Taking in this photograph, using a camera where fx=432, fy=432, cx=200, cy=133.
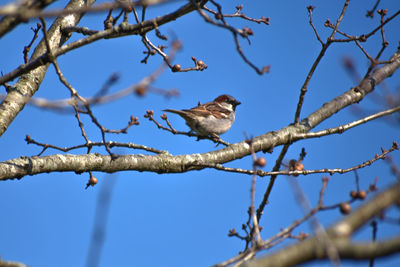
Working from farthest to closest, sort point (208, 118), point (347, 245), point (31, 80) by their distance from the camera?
point (208, 118)
point (31, 80)
point (347, 245)

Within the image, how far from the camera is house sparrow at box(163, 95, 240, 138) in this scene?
24.7ft

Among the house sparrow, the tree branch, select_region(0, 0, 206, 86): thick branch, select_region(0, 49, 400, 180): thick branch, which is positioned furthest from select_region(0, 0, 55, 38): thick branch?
the house sparrow

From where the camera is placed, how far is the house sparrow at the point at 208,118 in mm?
7531

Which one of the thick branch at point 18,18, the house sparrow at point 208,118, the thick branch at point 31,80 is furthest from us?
the house sparrow at point 208,118

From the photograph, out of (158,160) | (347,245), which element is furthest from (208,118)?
(347,245)

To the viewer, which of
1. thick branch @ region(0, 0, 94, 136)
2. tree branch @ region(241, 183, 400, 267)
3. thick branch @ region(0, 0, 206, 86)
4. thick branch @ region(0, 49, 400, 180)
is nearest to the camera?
tree branch @ region(241, 183, 400, 267)

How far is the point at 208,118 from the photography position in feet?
25.3

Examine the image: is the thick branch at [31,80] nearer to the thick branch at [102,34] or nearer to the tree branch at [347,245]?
the thick branch at [102,34]

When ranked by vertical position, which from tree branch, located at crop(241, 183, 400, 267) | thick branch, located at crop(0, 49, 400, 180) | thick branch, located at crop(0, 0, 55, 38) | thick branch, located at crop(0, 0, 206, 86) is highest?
thick branch, located at crop(0, 0, 206, 86)

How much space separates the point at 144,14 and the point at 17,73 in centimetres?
164

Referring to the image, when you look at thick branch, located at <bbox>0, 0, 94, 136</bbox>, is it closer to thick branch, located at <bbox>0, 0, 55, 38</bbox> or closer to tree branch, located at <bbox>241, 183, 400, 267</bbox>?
thick branch, located at <bbox>0, 0, 55, 38</bbox>

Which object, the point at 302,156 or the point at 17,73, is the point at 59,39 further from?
the point at 302,156

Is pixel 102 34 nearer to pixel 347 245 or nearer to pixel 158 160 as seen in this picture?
pixel 158 160

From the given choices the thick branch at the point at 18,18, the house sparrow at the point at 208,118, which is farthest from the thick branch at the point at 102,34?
the house sparrow at the point at 208,118
